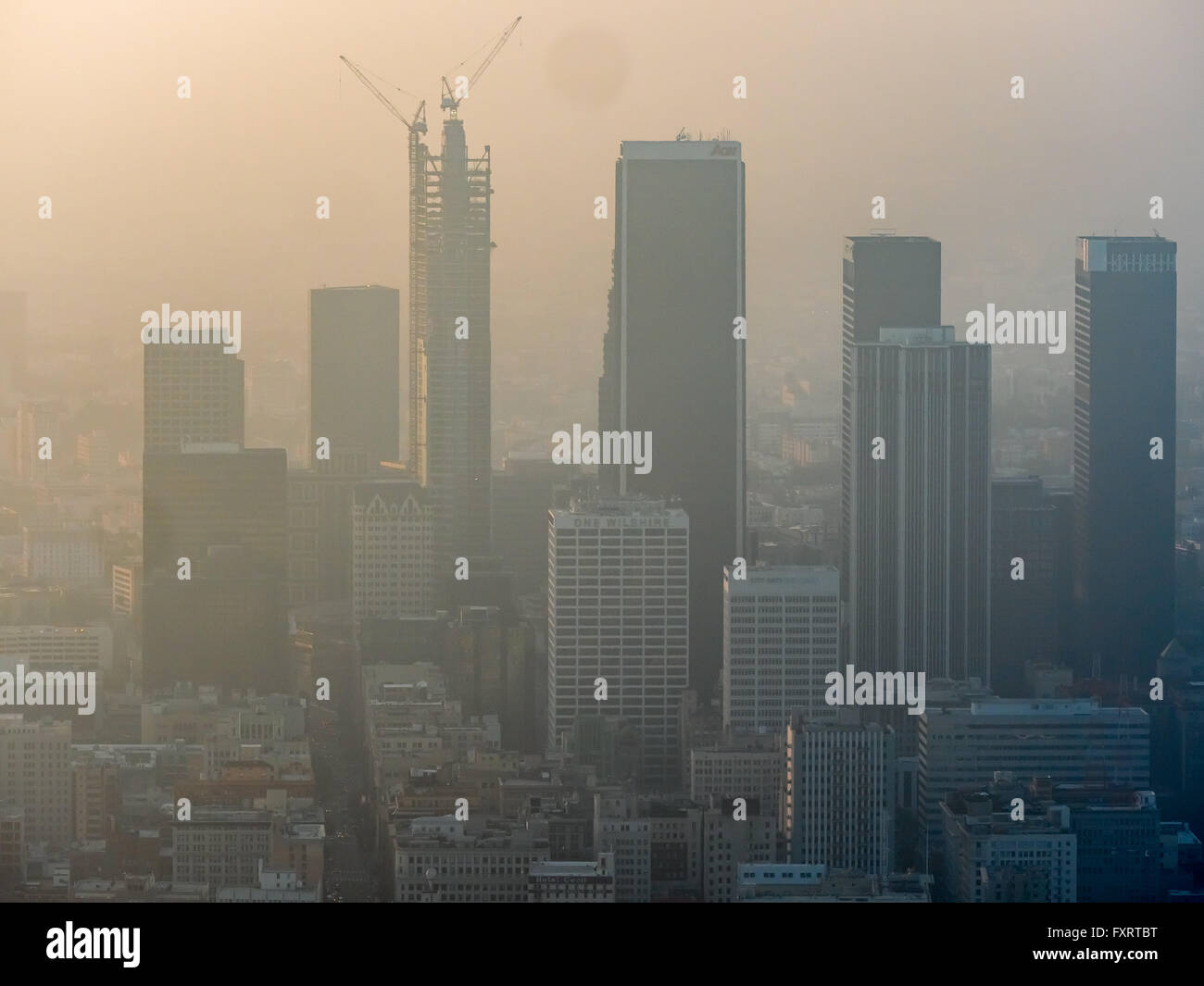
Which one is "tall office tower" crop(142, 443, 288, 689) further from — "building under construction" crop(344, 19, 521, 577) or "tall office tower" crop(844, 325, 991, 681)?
"tall office tower" crop(844, 325, 991, 681)

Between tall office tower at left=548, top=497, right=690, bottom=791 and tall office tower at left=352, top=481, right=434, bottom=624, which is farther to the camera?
tall office tower at left=352, top=481, right=434, bottom=624

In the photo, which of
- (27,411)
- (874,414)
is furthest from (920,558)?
(27,411)

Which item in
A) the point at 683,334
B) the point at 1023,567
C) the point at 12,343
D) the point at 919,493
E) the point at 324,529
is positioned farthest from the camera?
the point at 683,334

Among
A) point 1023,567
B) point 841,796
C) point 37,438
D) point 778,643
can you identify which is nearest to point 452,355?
point 37,438

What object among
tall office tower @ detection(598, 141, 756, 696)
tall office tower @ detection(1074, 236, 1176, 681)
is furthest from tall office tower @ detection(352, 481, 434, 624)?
tall office tower @ detection(1074, 236, 1176, 681)

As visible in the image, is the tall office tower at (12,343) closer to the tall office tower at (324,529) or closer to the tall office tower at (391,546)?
the tall office tower at (324,529)

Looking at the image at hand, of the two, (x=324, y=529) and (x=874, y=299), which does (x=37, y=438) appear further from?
(x=874, y=299)
